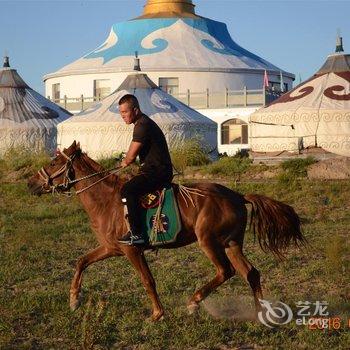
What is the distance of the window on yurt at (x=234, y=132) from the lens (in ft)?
135

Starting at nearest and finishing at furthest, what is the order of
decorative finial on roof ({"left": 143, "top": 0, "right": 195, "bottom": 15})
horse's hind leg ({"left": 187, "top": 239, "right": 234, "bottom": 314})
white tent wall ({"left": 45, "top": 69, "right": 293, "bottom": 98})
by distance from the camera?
1. horse's hind leg ({"left": 187, "top": 239, "right": 234, "bottom": 314})
2. white tent wall ({"left": 45, "top": 69, "right": 293, "bottom": 98})
3. decorative finial on roof ({"left": 143, "top": 0, "right": 195, "bottom": 15})

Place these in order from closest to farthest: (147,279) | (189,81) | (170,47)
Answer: (147,279) < (189,81) < (170,47)

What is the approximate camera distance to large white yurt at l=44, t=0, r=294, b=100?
45.8 meters

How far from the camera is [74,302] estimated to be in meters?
8.17

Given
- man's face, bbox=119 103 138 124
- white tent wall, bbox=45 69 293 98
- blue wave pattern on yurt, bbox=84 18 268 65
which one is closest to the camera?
man's face, bbox=119 103 138 124

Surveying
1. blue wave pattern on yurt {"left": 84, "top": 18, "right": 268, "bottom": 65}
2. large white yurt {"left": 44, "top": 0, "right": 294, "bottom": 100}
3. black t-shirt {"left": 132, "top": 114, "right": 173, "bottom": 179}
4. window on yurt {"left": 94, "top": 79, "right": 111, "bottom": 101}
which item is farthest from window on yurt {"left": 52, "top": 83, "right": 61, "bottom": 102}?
black t-shirt {"left": 132, "top": 114, "right": 173, "bottom": 179}

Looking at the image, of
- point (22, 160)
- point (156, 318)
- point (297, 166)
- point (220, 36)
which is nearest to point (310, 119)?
point (297, 166)

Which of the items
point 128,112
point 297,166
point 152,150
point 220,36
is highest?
point 220,36

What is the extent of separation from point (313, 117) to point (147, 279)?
70.7ft

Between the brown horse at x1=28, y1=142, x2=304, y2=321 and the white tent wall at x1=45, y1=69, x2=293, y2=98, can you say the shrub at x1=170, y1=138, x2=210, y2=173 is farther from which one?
the brown horse at x1=28, y1=142, x2=304, y2=321

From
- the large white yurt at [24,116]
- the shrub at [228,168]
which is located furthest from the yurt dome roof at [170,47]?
the shrub at [228,168]

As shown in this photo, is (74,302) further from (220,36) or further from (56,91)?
(220,36)

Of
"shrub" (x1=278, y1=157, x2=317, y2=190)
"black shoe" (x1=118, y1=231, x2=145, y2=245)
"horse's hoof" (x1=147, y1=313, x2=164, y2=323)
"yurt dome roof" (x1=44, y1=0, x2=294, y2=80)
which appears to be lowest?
"shrub" (x1=278, y1=157, x2=317, y2=190)

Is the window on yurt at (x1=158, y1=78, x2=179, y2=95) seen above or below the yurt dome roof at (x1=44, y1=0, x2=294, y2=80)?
below
